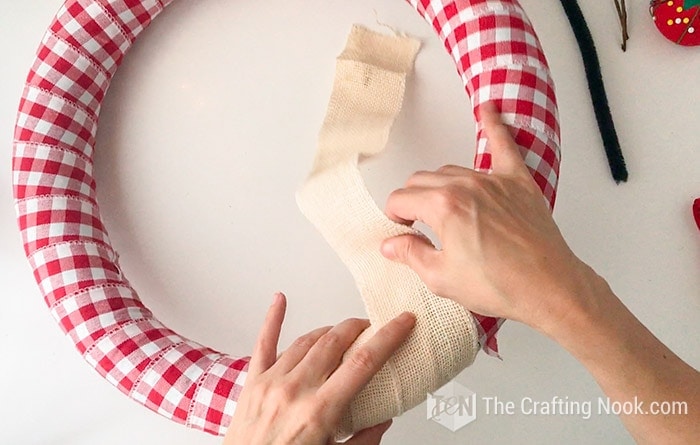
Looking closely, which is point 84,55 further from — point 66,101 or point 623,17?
point 623,17

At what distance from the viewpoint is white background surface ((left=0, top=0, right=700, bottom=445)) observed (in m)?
0.97

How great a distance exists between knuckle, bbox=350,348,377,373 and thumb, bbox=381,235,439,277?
0.09m

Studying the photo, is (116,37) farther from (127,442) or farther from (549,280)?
(549,280)

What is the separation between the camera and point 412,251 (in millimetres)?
696

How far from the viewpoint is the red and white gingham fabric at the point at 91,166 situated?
0.80m

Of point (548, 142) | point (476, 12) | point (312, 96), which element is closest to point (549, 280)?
point (548, 142)

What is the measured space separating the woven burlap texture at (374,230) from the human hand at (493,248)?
0.18 ft

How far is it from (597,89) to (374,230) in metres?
0.43

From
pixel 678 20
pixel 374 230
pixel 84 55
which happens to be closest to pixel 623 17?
pixel 678 20

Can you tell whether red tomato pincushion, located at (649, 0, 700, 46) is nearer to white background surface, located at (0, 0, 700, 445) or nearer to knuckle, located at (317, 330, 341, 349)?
white background surface, located at (0, 0, 700, 445)

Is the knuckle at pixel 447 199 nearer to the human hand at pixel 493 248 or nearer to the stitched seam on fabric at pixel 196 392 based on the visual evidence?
the human hand at pixel 493 248

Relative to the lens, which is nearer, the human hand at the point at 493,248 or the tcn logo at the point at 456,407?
the human hand at the point at 493,248

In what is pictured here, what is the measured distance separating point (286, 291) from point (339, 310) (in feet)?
0.26

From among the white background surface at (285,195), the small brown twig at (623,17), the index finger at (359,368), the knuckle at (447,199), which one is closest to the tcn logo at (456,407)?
the white background surface at (285,195)
